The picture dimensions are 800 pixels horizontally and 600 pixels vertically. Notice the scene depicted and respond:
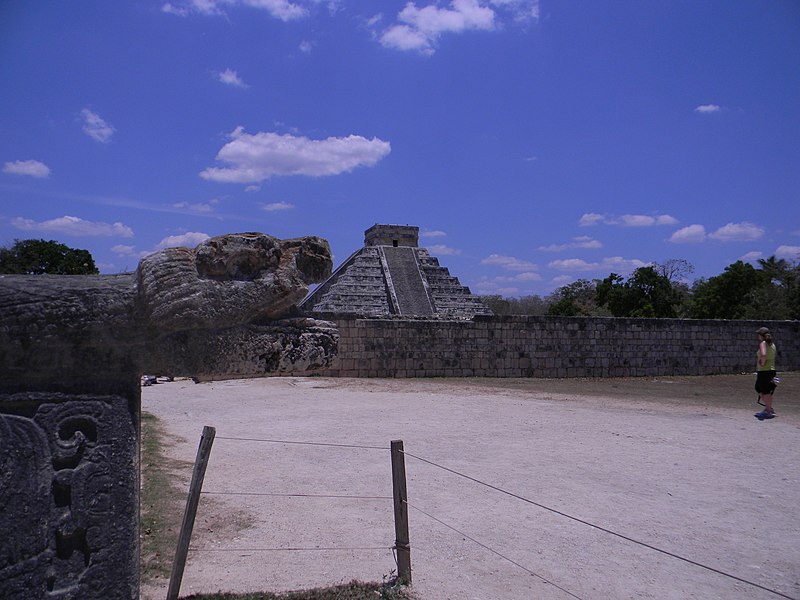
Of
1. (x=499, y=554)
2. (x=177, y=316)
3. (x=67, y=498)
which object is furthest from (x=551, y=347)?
(x=67, y=498)

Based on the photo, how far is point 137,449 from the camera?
2.07m

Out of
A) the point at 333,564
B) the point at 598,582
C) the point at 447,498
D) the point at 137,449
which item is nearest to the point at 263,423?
the point at 447,498

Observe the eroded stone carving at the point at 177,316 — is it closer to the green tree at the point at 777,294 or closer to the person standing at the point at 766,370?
the person standing at the point at 766,370

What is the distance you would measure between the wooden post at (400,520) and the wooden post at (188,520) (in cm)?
101

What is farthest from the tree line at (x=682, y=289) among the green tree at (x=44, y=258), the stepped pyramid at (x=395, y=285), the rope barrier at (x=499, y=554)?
the rope barrier at (x=499, y=554)

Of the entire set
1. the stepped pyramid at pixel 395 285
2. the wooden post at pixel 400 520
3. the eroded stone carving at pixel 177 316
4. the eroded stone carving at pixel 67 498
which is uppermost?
the stepped pyramid at pixel 395 285

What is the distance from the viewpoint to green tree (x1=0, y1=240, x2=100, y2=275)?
17578 mm

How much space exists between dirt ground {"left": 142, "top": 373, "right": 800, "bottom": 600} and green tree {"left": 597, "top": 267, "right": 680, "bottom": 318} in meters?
26.5

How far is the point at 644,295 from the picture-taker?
35750 mm

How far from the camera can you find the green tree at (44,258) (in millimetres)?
17578

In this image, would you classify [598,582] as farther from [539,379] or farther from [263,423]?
[539,379]

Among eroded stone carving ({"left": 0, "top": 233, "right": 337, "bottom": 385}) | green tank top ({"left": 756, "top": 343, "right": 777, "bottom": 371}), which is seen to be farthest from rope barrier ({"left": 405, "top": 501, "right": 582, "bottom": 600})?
green tank top ({"left": 756, "top": 343, "right": 777, "bottom": 371})

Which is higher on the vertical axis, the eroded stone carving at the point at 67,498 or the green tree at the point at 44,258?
the green tree at the point at 44,258

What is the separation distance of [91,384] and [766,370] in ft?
34.6
